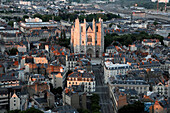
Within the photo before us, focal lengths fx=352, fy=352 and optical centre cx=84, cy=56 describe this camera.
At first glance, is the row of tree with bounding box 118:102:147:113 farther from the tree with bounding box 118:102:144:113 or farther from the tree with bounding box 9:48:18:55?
the tree with bounding box 9:48:18:55

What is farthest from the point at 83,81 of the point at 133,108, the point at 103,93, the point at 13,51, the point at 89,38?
the point at 89,38

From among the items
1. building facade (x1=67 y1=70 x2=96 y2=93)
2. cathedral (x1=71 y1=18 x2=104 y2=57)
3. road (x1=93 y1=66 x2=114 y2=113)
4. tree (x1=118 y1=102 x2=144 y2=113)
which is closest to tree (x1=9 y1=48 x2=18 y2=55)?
cathedral (x1=71 y1=18 x2=104 y2=57)

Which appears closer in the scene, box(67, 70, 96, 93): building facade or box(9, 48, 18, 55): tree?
box(67, 70, 96, 93): building facade

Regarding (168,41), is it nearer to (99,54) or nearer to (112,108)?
(99,54)

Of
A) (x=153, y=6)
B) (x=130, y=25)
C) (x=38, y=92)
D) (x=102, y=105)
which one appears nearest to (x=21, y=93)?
(x=38, y=92)

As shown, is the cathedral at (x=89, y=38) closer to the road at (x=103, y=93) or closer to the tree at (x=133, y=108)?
the road at (x=103, y=93)

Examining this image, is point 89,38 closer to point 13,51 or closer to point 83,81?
point 13,51

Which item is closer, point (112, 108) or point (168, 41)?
point (112, 108)

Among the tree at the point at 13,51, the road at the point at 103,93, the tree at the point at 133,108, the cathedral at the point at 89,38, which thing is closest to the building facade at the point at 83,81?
the road at the point at 103,93
